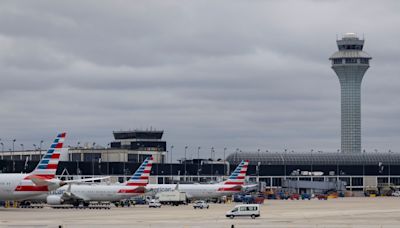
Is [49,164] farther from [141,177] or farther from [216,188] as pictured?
[216,188]

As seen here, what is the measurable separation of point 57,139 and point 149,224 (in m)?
35.8

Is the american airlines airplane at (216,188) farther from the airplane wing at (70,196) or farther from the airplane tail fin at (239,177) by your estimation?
the airplane wing at (70,196)

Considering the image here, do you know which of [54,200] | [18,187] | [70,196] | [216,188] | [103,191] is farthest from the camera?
[216,188]

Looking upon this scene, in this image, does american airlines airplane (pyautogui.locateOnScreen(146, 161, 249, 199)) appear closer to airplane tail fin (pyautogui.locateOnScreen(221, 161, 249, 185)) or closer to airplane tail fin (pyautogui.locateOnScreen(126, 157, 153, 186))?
airplane tail fin (pyautogui.locateOnScreen(221, 161, 249, 185))

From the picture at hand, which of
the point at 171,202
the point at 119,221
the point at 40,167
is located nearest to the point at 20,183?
the point at 40,167

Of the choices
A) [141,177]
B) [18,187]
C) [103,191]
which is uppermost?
[141,177]

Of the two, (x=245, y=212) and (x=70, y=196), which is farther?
(x=70, y=196)

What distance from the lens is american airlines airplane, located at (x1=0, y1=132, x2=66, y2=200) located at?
4724 inches

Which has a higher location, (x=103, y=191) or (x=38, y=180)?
(x=38, y=180)

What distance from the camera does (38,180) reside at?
392 ft

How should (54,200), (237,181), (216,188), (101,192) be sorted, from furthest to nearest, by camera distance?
(216,188) → (237,181) → (101,192) → (54,200)

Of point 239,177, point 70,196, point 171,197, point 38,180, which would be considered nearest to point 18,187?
point 38,180

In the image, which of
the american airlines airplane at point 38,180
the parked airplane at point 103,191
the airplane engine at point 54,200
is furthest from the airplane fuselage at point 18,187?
the parked airplane at point 103,191

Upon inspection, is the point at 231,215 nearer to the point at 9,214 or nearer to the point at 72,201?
the point at 9,214
